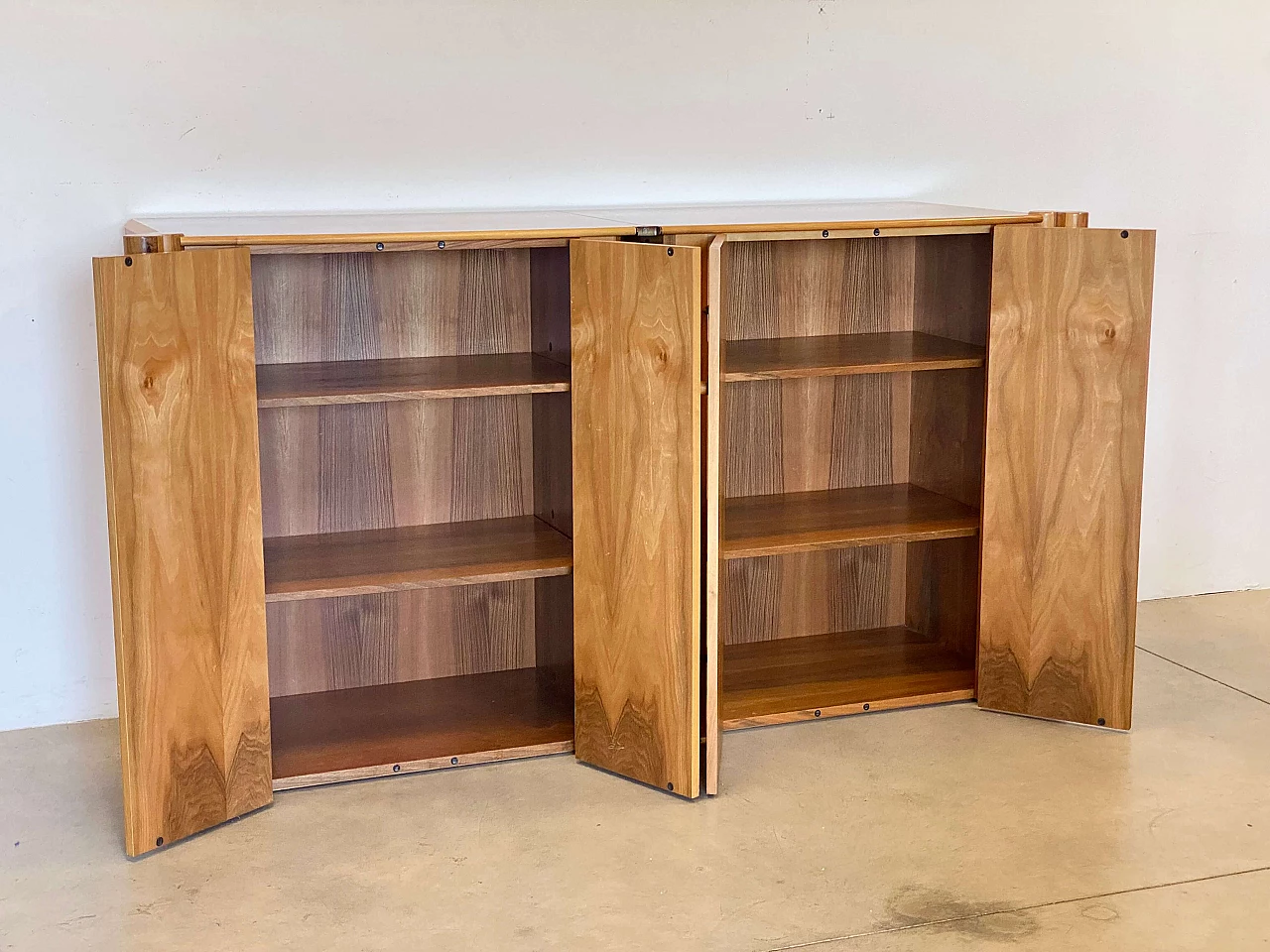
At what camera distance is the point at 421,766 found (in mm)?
3078

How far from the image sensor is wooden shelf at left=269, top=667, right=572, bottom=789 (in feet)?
10.1

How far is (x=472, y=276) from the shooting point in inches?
134

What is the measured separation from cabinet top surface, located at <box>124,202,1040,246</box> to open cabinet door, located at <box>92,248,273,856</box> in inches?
7.8

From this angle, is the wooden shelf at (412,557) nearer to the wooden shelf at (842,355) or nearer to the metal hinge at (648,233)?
the wooden shelf at (842,355)

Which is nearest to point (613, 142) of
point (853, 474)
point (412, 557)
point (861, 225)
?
point (861, 225)

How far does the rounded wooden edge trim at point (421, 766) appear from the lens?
301cm

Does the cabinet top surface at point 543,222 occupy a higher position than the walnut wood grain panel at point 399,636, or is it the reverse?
the cabinet top surface at point 543,222

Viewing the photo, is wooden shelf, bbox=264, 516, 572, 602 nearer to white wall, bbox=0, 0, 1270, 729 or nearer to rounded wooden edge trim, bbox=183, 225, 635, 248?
white wall, bbox=0, 0, 1270, 729

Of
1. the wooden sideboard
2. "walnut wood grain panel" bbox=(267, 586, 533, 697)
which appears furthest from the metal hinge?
"walnut wood grain panel" bbox=(267, 586, 533, 697)

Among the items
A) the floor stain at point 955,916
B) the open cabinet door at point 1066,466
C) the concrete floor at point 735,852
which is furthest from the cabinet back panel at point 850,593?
the floor stain at point 955,916

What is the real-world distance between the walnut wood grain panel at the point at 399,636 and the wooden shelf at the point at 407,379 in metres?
0.61

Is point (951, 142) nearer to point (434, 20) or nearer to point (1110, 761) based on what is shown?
point (434, 20)

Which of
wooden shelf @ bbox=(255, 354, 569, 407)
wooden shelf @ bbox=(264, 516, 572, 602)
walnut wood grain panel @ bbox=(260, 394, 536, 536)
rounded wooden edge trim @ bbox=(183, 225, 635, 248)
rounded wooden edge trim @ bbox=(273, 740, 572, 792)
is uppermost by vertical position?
rounded wooden edge trim @ bbox=(183, 225, 635, 248)

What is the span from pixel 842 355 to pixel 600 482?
2.58ft
